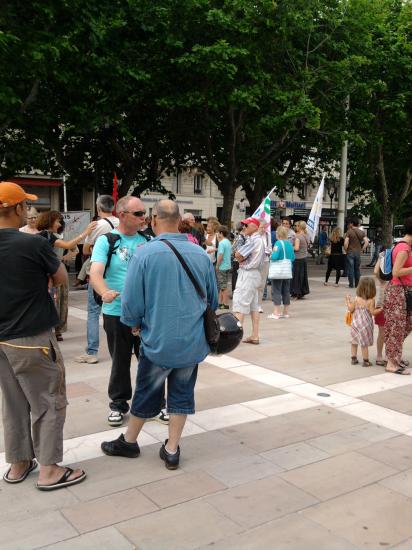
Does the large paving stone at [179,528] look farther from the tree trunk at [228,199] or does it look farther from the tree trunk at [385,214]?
the tree trunk at [385,214]

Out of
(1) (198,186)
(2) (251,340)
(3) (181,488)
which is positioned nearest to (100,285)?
(3) (181,488)

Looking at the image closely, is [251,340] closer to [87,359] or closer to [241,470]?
[87,359]

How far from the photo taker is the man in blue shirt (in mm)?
3641

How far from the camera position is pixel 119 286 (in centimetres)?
479

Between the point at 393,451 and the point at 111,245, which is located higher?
the point at 111,245

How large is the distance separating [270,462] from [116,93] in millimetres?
14715

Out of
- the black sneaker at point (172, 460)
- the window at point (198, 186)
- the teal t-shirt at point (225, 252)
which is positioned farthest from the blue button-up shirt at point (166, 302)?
the window at point (198, 186)

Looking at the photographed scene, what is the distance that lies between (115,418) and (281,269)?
6.26 metres

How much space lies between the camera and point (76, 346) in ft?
25.7

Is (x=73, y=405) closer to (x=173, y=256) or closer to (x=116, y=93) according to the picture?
(x=173, y=256)

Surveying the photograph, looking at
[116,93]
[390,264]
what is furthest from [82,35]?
[390,264]

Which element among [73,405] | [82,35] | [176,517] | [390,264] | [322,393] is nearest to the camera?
[176,517]

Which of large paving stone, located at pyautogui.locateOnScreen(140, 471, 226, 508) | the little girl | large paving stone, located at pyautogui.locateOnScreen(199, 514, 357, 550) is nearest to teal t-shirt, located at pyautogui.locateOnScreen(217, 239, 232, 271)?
the little girl

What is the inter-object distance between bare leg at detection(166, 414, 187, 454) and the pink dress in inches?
143
